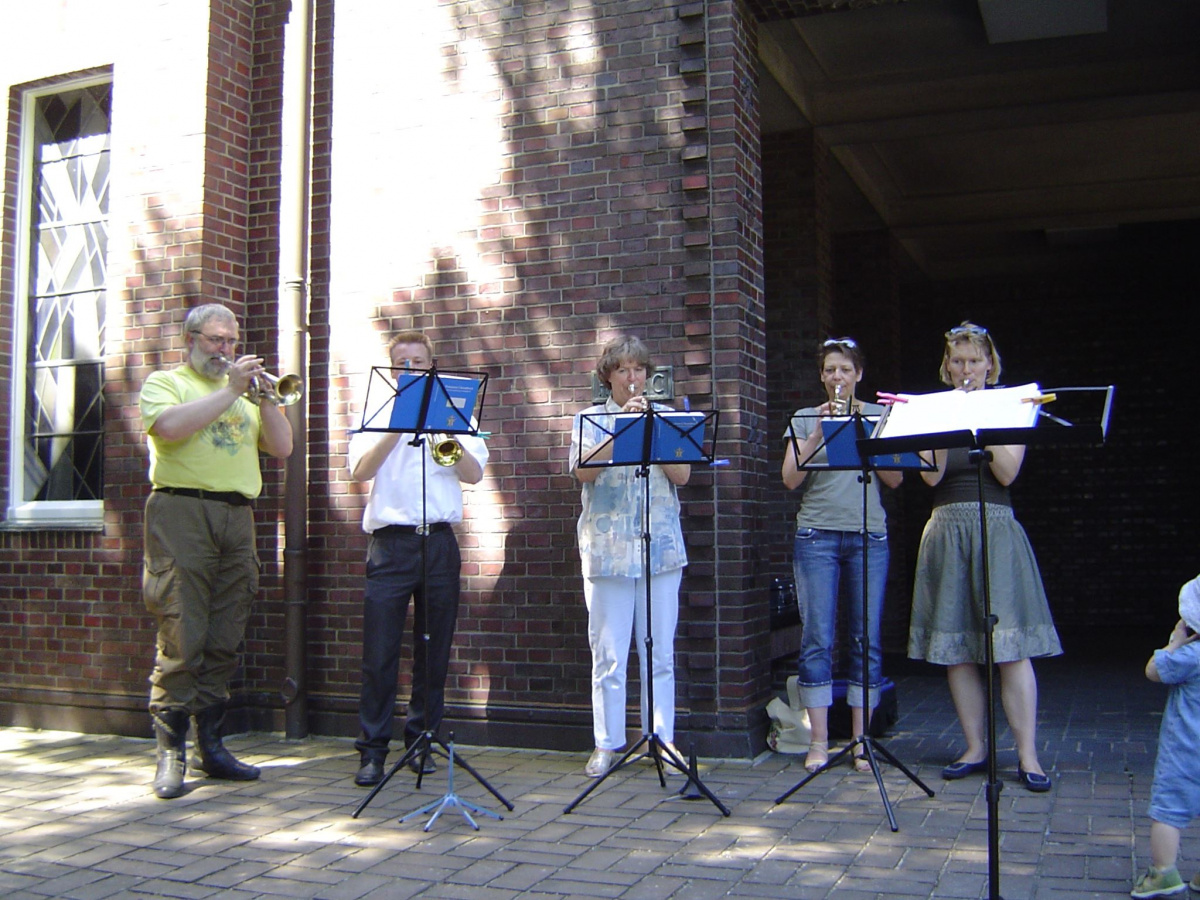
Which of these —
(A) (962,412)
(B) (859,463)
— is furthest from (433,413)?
(A) (962,412)

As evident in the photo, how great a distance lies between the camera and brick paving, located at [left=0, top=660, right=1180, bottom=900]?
12.9 feet

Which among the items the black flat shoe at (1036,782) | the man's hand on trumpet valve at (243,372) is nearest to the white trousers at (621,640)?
the black flat shoe at (1036,782)

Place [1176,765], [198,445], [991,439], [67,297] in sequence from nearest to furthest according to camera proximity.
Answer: [1176,765] → [991,439] → [198,445] → [67,297]

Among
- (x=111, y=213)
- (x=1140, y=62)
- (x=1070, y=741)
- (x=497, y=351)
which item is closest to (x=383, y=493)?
(x=497, y=351)

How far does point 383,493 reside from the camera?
5.55 m

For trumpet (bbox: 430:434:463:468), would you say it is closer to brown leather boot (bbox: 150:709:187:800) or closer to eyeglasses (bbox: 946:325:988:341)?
brown leather boot (bbox: 150:709:187:800)

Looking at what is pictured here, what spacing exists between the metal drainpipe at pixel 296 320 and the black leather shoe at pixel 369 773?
1.33 meters

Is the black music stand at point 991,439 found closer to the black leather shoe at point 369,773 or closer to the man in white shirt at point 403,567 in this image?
the man in white shirt at point 403,567

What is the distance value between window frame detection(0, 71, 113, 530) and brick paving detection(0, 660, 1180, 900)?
62.8 inches

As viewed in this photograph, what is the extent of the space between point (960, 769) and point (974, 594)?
2.60ft

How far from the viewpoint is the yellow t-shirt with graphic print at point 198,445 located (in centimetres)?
545

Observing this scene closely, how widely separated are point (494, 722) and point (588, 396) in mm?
1791

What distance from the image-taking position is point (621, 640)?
5.59 meters

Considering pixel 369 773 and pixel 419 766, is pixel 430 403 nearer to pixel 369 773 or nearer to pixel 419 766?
pixel 419 766
